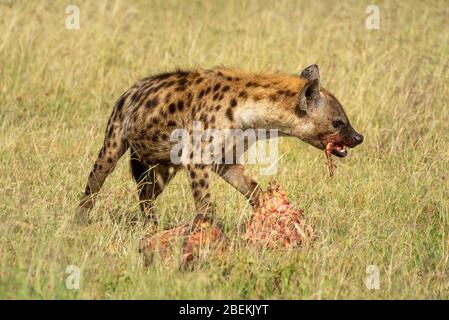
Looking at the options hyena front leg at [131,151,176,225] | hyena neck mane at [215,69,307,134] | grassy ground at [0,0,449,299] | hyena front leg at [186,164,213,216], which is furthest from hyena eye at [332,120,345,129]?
hyena front leg at [131,151,176,225]

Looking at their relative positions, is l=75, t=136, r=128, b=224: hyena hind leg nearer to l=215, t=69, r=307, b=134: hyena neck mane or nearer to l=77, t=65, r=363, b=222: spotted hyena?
l=77, t=65, r=363, b=222: spotted hyena

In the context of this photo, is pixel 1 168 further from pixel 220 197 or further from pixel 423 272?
pixel 423 272

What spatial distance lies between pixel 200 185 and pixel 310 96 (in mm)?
897

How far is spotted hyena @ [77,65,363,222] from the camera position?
20.5 feet

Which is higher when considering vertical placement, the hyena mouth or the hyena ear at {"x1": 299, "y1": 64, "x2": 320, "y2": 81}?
the hyena ear at {"x1": 299, "y1": 64, "x2": 320, "y2": 81}

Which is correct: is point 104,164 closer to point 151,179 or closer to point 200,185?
point 151,179

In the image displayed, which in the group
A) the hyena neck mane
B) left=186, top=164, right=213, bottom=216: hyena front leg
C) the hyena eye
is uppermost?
the hyena neck mane

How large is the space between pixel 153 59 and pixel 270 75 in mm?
3316

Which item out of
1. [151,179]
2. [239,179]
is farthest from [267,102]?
[151,179]

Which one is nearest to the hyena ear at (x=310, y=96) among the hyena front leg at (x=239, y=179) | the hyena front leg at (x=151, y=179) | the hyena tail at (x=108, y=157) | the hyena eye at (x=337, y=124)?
the hyena eye at (x=337, y=124)

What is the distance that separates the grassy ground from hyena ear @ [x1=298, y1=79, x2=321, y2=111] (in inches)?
26.7

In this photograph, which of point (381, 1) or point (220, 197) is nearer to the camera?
point (220, 197)

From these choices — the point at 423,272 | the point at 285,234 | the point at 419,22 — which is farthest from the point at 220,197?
the point at 419,22

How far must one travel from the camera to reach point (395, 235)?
20.1 ft
